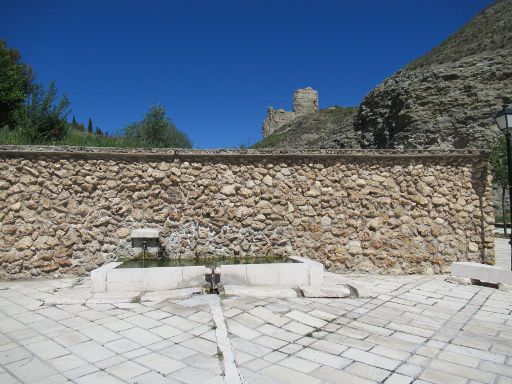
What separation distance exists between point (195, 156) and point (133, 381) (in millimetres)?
5026

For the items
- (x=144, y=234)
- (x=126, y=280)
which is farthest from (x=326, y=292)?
(x=144, y=234)

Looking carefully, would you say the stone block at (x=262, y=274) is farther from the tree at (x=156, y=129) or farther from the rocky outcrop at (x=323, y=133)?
the rocky outcrop at (x=323, y=133)

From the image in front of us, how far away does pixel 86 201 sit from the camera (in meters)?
6.97

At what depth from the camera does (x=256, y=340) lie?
3736 mm

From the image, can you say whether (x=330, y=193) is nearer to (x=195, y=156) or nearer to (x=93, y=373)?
(x=195, y=156)

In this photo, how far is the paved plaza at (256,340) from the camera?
3.02 m

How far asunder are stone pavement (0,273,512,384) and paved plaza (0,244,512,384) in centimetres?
1

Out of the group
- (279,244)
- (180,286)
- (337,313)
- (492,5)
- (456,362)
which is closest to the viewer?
(456,362)

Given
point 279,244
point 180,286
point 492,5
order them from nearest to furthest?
point 180,286 < point 279,244 < point 492,5

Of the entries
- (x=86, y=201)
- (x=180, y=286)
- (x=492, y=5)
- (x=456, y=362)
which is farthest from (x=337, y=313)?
(x=492, y=5)

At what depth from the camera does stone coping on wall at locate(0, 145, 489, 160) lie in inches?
267

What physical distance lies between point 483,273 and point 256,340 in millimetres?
5020

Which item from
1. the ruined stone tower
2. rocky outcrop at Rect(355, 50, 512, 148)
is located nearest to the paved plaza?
rocky outcrop at Rect(355, 50, 512, 148)

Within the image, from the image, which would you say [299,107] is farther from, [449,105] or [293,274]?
[293,274]
